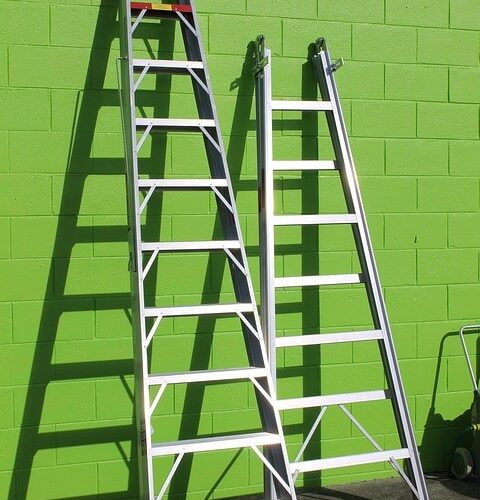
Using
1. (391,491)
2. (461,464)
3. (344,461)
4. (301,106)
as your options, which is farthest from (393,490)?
(301,106)

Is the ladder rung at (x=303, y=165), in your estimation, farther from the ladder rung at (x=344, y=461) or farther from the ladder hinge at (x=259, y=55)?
the ladder rung at (x=344, y=461)

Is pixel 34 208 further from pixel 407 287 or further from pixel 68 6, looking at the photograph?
pixel 407 287

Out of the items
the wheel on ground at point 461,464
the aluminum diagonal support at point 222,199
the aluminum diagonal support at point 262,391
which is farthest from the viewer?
the wheel on ground at point 461,464

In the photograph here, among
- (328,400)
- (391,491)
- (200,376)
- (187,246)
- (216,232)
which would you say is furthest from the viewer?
(391,491)

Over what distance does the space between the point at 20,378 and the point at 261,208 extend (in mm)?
1631

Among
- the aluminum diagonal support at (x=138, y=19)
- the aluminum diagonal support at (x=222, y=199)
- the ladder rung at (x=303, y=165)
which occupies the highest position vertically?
the aluminum diagonal support at (x=138, y=19)

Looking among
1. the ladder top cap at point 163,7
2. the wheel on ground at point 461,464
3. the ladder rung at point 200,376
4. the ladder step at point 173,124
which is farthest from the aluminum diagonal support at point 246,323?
the wheel on ground at point 461,464

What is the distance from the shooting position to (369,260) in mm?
4230

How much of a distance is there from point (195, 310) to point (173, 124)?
3.21 feet

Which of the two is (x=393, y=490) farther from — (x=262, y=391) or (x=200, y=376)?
(x=200, y=376)

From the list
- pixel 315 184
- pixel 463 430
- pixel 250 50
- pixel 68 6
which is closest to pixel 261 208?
pixel 315 184

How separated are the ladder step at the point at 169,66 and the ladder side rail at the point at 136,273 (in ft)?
0.34

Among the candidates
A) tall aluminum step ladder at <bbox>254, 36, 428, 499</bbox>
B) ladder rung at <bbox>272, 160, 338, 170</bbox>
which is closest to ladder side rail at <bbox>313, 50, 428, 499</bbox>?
tall aluminum step ladder at <bbox>254, 36, 428, 499</bbox>

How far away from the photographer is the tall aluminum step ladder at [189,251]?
3223 mm
